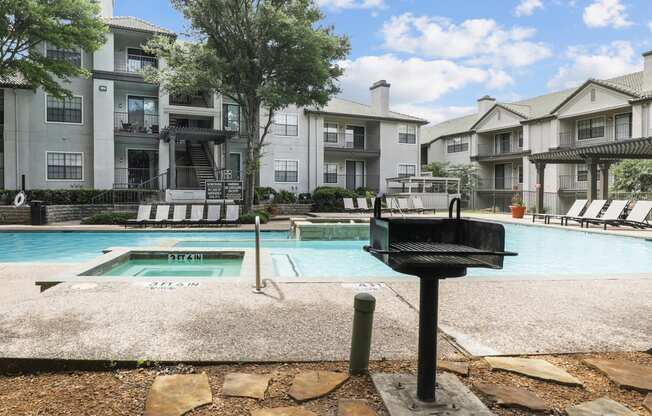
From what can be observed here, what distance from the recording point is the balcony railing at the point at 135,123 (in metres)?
23.7

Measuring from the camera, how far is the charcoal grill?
2311 millimetres

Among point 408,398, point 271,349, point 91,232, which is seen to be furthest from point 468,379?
point 91,232

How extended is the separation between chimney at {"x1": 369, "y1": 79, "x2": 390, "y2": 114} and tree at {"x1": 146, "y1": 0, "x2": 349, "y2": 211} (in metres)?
11.7

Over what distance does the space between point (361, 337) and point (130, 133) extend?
23371 mm

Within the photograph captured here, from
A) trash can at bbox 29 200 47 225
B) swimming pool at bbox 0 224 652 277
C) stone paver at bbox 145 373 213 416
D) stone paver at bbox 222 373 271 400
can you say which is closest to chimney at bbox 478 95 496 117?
swimming pool at bbox 0 224 652 277

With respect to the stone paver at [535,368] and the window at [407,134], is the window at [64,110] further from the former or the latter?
the stone paver at [535,368]

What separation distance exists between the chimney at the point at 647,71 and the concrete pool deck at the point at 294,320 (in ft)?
78.7

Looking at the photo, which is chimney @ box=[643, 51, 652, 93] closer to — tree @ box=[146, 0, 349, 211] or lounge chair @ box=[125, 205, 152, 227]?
tree @ box=[146, 0, 349, 211]

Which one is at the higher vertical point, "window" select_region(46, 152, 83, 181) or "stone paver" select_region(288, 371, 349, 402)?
"window" select_region(46, 152, 83, 181)

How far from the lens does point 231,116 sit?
2672 cm

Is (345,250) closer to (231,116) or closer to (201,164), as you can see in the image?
(201,164)

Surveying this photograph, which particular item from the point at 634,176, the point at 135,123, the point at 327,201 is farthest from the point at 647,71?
the point at 135,123

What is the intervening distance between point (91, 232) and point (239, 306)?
12.9 meters

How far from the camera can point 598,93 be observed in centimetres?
2675
